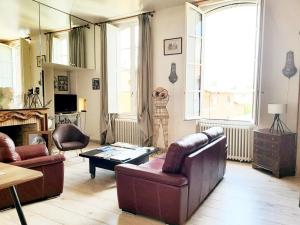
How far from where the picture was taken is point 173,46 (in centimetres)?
487

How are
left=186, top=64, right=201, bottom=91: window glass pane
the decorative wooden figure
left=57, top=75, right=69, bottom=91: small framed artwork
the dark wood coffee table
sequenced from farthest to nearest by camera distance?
1. left=57, top=75, right=69, bottom=91: small framed artwork
2. the decorative wooden figure
3. left=186, top=64, right=201, bottom=91: window glass pane
4. the dark wood coffee table

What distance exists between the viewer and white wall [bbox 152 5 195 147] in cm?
481

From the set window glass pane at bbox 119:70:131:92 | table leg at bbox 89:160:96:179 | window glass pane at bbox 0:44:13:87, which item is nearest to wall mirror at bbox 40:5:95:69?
window glass pane at bbox 0:44:13:87

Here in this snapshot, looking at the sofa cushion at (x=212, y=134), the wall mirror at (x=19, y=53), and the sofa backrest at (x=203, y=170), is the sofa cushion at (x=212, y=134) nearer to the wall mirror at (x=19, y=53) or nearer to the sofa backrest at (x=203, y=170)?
the sofa backrest at (x=203, y=170)

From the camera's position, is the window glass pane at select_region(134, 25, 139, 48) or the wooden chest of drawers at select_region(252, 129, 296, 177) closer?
the wooden chest of drawers at select_region(252, 129, 296, 177)

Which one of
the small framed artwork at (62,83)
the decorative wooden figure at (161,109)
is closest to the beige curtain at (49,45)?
the small framed artwork at (62,83)

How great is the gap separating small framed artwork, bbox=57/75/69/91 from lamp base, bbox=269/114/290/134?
482 cm

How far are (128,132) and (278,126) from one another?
314 centimetres

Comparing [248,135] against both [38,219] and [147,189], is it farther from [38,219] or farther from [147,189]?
[38,219]

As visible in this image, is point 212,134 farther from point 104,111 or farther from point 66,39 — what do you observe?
point 66,39

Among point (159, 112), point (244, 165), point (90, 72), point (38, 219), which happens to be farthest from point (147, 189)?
point (90, 72)

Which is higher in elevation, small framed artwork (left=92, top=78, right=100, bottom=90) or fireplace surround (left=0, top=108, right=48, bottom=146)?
small framed artwork (left=92, top=78, right=100, bottom=90)

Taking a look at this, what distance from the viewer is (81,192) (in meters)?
3.01

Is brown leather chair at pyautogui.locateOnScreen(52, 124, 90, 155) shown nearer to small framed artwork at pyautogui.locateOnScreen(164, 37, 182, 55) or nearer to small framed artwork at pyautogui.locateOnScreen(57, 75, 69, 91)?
small framed artwork at pyautogui.locateOnScreen(57, 75, 69, 91)
